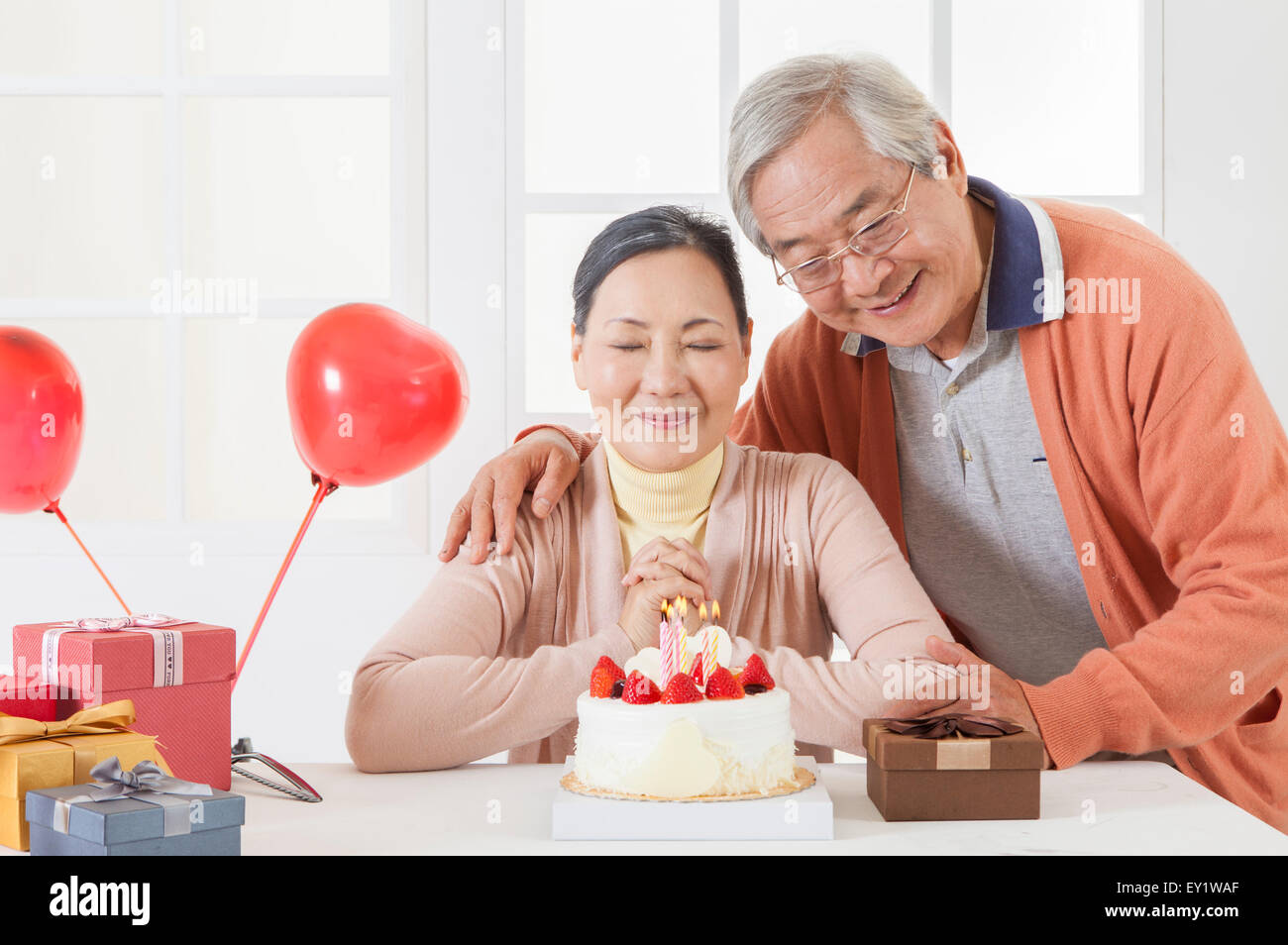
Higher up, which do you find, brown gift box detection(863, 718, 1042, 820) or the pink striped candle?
the pink striped candle

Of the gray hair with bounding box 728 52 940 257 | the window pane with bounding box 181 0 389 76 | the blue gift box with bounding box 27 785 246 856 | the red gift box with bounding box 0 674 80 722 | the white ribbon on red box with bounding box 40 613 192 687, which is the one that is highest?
the window pane with bounding box 181 0 389 76

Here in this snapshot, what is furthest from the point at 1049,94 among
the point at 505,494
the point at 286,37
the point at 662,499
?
the point at 286,37

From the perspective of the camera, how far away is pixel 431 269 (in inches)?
98.5

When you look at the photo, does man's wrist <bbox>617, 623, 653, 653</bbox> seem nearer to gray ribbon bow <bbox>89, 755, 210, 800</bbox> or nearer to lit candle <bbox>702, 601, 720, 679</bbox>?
lit candle <bbox>702, 601, 720, 679</bbox>

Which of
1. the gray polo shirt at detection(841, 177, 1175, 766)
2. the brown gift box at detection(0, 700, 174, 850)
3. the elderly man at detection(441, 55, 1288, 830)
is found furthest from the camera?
the gray polo shirt at detection(841, 177, 1175, 766)

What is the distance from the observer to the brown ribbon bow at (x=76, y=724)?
3.86ft

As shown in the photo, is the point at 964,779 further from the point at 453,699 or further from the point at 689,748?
the point at 453,699

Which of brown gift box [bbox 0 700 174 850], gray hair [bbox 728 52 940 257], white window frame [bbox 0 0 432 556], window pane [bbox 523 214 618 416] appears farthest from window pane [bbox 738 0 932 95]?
brown gift box [bbox 0 700 174 850]

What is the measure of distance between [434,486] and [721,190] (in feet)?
3.03

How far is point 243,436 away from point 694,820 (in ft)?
7.52

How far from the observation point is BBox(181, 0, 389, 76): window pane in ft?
9.10

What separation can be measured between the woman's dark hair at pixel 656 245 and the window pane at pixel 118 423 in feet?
5.75

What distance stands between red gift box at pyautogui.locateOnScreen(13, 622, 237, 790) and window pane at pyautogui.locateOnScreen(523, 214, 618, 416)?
1280 mm
